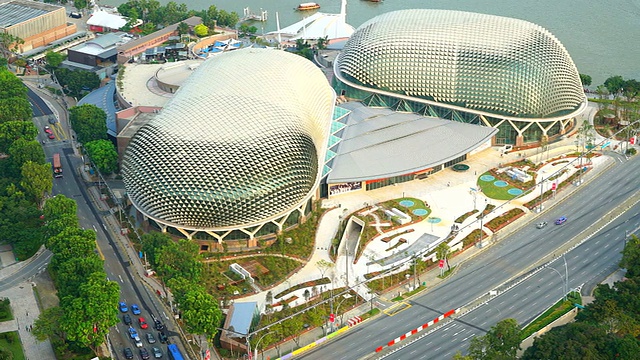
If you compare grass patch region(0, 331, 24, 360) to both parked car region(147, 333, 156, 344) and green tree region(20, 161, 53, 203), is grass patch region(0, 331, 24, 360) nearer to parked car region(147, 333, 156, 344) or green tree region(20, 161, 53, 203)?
parked car region(147, 333, 156, 344)

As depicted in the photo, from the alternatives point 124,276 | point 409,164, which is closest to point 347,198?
point 409,164

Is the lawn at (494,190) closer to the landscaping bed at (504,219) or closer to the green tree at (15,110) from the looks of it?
the landscaping bed at (504,219)

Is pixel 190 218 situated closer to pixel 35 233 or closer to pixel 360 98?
pixel 35 233

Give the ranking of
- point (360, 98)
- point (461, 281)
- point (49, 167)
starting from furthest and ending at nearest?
point (360, 98) → point (49, 167) → point (461, 281)

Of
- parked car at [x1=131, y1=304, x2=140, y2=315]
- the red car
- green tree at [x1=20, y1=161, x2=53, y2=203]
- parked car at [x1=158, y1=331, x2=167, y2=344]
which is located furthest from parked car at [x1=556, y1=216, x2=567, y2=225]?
green tree at [x1=20, y1=161, x2=53, y2=203]

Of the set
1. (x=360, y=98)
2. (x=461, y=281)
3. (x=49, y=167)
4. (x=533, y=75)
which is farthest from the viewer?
(x=360, y=98)
